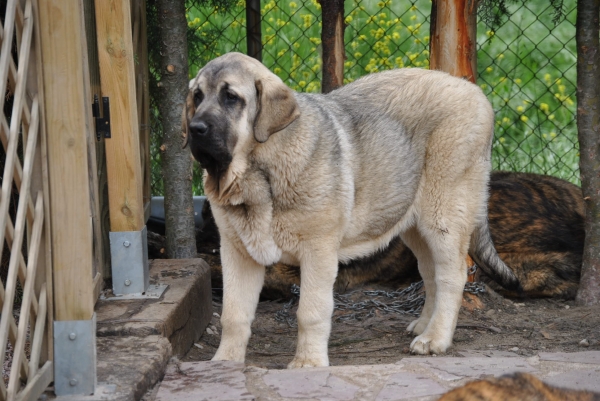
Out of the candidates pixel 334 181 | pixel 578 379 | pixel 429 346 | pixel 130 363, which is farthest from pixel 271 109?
pixel 578 379

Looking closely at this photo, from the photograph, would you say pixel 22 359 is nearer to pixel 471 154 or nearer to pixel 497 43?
pixel 471 154

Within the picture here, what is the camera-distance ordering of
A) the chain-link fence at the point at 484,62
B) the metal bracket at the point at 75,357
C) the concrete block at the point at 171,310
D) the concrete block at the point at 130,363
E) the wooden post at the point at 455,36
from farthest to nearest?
the chain-link fence at the point at 484,62
the wooden post at the point at 455,36
the concrete block at the point at 171,310
the concrete block at the point at 130,363
the metal bracket at the point at 75,357

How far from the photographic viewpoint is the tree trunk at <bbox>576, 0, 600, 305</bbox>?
5539mm

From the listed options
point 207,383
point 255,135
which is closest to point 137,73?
point 255,135

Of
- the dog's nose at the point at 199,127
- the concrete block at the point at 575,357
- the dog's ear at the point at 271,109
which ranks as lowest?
the concrete block at the point at 575,357

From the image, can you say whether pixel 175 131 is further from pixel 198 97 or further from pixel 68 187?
pixel 68 187

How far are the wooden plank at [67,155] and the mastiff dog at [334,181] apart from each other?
105cm

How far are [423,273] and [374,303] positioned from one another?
0.61 metres

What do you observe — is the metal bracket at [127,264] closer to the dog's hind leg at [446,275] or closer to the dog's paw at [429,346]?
the dog's paw at [429,346]

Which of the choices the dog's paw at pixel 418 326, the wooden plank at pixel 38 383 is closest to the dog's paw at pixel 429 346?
the dog's paw at pixel 418 326

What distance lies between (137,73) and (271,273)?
1788 millimetres

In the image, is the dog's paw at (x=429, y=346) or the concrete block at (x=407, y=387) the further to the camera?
the dog's paw at (x=429, y=346)

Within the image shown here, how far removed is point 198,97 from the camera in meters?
4.30

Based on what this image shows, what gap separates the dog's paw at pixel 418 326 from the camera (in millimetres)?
5336
